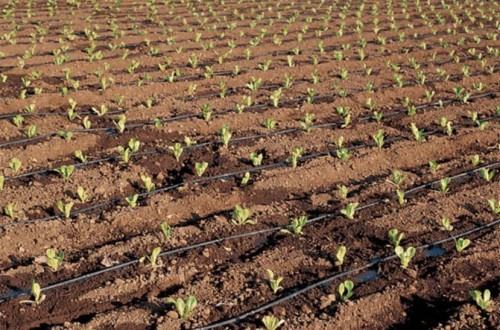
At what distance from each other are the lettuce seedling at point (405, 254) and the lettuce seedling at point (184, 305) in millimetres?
1788

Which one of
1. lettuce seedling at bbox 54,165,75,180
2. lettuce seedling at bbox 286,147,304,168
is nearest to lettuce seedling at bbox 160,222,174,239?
lettuce seedling at bbox 54,165,75,180

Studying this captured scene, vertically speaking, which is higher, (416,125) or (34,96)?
(34,96)

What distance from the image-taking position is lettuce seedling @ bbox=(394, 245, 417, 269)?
464 cm

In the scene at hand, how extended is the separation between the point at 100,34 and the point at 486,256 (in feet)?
35.5

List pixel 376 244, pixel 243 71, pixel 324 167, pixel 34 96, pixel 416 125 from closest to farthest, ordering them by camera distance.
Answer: pixel 376 244 < pixel 324 167 < pixel 416 125 < pixel 34 96 < pixel 243 71

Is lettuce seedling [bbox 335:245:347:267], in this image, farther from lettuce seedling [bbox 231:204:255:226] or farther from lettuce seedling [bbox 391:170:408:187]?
lettuce seedling [bbox 391:170:408:187]

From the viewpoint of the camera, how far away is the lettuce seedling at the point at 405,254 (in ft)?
15.2

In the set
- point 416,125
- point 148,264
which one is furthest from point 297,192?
point 416,125

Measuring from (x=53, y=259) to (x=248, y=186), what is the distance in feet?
7.46

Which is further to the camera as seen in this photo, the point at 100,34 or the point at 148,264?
the point at 100,34

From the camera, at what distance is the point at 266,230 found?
522 cm

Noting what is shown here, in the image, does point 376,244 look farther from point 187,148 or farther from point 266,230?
point 187,148

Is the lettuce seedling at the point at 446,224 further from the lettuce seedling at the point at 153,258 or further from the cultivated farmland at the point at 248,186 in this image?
the lettuce seedling at the point at 153,258

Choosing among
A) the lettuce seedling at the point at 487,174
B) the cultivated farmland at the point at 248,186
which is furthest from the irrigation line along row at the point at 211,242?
the lettuce seedling at the point at 487,174
